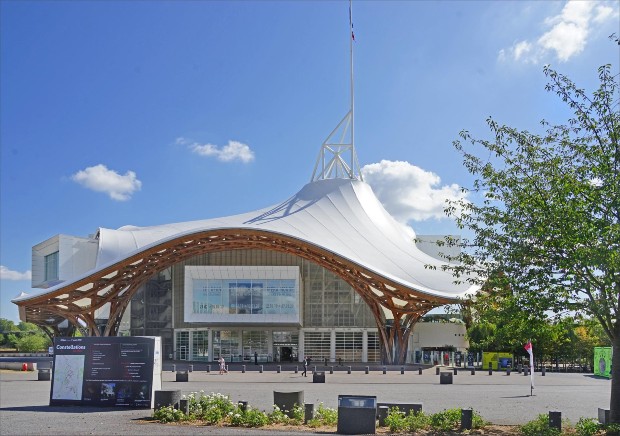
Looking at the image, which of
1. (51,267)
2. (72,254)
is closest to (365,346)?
(72,254)

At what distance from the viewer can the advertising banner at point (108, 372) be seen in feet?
64.5

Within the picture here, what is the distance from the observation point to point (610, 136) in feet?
49.5

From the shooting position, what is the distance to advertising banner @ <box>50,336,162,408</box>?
19.7 metres

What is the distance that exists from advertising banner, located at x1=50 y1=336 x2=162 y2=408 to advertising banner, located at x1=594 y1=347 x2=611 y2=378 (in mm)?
30053

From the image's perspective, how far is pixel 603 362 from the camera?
1635 inches

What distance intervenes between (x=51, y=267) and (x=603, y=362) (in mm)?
60362

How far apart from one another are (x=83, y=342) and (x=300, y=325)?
144ft

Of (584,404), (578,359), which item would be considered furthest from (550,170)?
(578,359)

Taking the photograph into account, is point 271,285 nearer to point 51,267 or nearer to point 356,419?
point 51,267

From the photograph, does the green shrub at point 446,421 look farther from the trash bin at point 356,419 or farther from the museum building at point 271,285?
the museum building at point 271,285

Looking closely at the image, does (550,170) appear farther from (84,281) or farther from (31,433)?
(84,281)

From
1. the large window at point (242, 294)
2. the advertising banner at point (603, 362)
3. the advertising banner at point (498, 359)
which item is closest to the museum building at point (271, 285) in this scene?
the large window at point (242, 294)

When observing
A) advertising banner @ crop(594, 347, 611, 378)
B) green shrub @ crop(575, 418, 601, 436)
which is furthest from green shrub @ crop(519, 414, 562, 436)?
advertising banner @ crop(594, 347, 611, 378)

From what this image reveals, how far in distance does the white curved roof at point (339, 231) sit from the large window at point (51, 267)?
1650 cm
